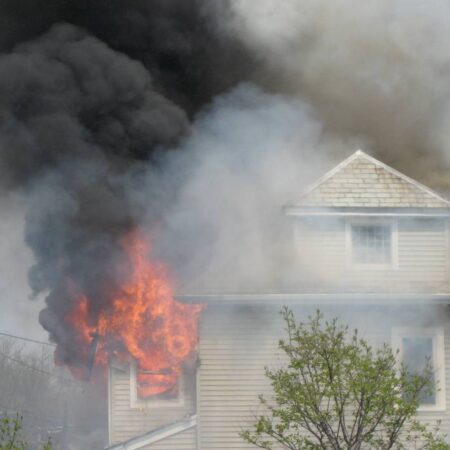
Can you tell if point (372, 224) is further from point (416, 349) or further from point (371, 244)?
point (416, 349)

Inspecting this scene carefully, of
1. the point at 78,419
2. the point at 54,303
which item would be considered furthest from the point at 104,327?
the point at 78,419

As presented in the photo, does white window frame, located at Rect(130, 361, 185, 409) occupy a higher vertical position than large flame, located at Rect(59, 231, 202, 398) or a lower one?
lower

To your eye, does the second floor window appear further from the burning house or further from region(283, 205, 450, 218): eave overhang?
region(283, 205, 450, 218): eave overhang

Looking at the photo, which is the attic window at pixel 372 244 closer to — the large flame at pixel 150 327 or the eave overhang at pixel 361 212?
the eave overhang at pixel 361 212

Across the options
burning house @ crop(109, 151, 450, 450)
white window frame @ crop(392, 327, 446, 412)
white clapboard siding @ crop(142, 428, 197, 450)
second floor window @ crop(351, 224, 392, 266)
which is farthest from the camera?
second floor window @ crop(351, 224, 392, 266)

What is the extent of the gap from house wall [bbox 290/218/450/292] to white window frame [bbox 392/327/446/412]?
1044mm

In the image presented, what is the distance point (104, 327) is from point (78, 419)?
18.2 m

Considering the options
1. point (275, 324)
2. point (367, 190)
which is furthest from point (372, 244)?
point (275, 324)

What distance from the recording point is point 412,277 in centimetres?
2111

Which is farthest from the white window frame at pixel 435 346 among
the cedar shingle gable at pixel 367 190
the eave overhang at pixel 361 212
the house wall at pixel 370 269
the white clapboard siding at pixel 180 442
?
the white clapboard siding at pixel 180 442

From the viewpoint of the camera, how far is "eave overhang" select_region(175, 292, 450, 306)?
1958 centimetres

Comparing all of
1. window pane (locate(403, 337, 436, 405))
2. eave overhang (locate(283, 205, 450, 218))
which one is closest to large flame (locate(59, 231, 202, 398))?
eave overhang (locate(283, 205, 450, 218))

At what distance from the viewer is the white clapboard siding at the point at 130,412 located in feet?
66.1

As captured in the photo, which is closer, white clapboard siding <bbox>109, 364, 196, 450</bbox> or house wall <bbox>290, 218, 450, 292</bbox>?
white clapboard siding <bbox>109, 364, 196, 450</bbox>
